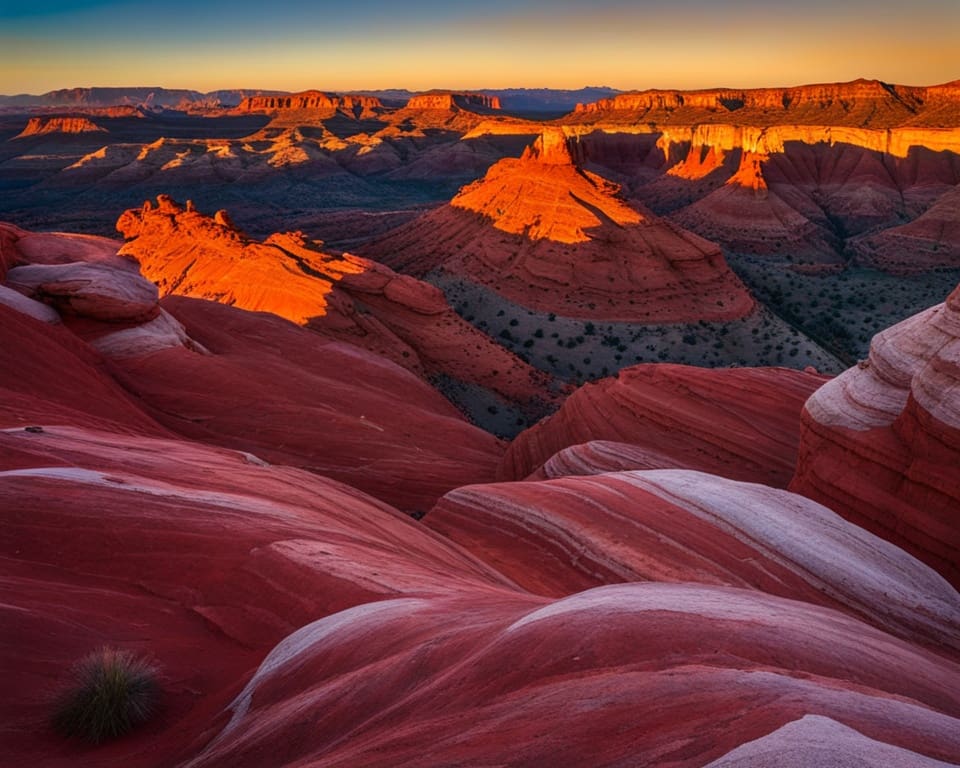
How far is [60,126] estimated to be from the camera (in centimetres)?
16975

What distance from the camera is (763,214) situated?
8144 cm

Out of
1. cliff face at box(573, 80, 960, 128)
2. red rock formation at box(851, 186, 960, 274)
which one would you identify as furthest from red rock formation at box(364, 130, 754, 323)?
cliff face at box(573, 80, 960, 128)

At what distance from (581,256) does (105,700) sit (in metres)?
48.4

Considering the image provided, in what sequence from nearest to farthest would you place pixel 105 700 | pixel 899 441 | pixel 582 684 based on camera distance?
pixel 582 684 → pixel 105 700 → pixel 899 441

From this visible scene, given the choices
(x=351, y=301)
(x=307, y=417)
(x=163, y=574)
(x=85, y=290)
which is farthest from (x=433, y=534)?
(x=351, y=301)

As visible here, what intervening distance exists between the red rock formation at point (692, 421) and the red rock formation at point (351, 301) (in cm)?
1357

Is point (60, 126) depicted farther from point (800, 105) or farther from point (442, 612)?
point (442, 612)

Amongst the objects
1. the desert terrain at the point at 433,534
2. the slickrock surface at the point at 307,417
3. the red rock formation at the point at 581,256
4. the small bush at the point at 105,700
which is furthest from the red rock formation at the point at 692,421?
the red rock formation at the point at 581,256

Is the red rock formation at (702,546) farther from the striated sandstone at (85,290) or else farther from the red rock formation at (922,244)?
the red rock formation at (922,244)

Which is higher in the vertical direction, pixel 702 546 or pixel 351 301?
pixel 351 301

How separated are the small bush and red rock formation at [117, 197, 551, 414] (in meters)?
28.6

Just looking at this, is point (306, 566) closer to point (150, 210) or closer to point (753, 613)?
point (753, 613)

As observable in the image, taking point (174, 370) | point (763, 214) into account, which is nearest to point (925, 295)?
point (763, 214)

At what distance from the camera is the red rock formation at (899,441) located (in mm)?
11445
